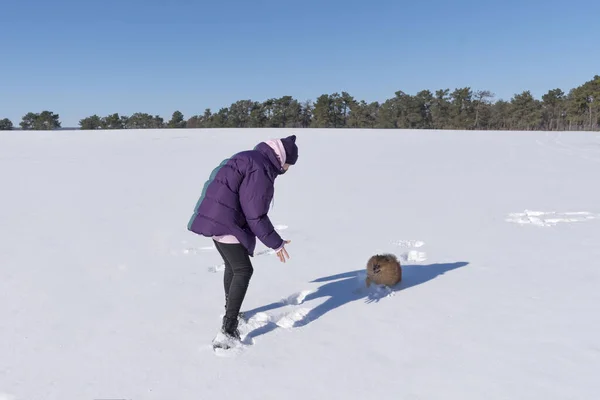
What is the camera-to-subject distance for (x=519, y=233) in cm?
594

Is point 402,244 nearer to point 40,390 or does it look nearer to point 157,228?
point 157,228

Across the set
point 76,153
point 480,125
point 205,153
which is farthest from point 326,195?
point 480,125

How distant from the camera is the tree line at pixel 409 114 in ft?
188

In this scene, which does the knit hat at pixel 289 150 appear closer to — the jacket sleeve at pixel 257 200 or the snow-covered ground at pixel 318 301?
the jacket sleeve at pixel 257 200

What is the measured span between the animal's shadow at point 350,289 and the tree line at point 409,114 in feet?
187

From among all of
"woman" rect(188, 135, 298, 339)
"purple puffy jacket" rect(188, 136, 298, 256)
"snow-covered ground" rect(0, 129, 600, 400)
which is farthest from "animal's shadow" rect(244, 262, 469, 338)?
"purple puffy jacket" rect(188, 136, 298, 256)

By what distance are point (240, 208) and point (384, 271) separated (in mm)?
1733

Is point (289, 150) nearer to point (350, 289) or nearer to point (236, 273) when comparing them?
point (236, 273)

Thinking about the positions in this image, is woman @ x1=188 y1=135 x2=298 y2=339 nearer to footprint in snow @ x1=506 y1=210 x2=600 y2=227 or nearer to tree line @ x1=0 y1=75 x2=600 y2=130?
footprint in snow @ x1=506 y1=210 x2=600 y2=227

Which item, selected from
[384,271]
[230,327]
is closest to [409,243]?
[384,271]

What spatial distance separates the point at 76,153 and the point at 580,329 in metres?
19.3

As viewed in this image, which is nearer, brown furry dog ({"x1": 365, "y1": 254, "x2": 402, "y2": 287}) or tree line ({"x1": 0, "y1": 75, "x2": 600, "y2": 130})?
brown furry dog ({"x1": 365, "y1": 254, "x2": 402, "y2": 287})

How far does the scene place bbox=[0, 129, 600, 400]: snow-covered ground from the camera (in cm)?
265

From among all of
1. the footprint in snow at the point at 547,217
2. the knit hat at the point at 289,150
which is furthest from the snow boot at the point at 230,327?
the footprint in snow at the point at 547,217
